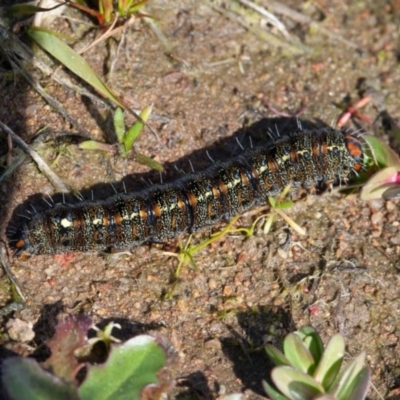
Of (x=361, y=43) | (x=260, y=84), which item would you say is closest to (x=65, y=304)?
(x=260, y=84)

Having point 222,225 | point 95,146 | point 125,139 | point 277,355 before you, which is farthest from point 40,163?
point 277,355

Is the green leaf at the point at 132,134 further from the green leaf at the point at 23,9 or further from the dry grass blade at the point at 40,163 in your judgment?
the green leaf at the point at 23,9

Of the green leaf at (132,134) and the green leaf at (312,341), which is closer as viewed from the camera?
the green leaf at (312,341)

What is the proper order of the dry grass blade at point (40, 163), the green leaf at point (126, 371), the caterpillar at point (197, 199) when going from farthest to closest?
the dry grass blade at point (40, 163) → the caterpillar at point (197, 199) → the green leaf at point (126, 371)

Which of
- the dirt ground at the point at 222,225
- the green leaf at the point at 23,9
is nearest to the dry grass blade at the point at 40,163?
the dirt ground at the point at 222,225

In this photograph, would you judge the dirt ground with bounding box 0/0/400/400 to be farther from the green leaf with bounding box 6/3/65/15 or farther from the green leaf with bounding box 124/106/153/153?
the green leaf with bounding box 6/3/65/15

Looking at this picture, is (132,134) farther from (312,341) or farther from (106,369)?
(312,341)
